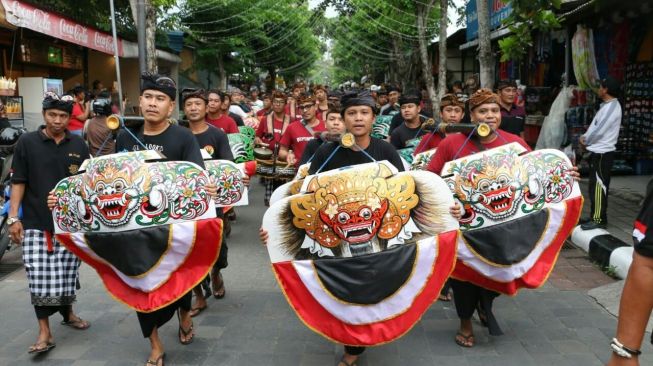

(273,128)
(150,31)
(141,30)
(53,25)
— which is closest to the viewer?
(273,128)

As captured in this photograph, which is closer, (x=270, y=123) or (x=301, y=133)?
(x=301, y=133)

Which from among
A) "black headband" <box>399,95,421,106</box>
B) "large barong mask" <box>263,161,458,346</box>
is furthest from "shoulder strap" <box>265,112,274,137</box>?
"large barong mask" <box>263,161,458,346</box>

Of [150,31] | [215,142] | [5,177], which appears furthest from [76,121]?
[215,142]

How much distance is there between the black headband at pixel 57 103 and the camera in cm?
420

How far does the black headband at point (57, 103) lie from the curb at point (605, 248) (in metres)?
4.96

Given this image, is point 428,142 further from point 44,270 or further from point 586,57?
point 586,57

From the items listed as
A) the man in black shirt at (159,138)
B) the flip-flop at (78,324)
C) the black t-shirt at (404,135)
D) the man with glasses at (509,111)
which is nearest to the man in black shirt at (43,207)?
the flip-flop at (78,324)

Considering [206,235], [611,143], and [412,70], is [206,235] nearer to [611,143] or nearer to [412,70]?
[611,143]

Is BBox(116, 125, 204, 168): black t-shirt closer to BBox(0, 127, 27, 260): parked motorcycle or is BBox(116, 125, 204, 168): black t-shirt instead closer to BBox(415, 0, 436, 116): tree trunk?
BBox(0, 127, 27, 260): parked motorcycle

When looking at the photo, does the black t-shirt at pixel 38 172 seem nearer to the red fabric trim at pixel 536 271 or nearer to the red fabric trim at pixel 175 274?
the red fabric trim at pixel 175 274

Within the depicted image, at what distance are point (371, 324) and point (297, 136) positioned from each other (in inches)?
161

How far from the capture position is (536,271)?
153 inches

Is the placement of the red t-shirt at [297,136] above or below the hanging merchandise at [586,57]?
below

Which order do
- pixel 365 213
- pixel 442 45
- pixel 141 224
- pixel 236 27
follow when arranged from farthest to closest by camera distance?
1. pixel 236 27
2. pixel 442 45
3. pixel 141 224
4. pixel 365 213
